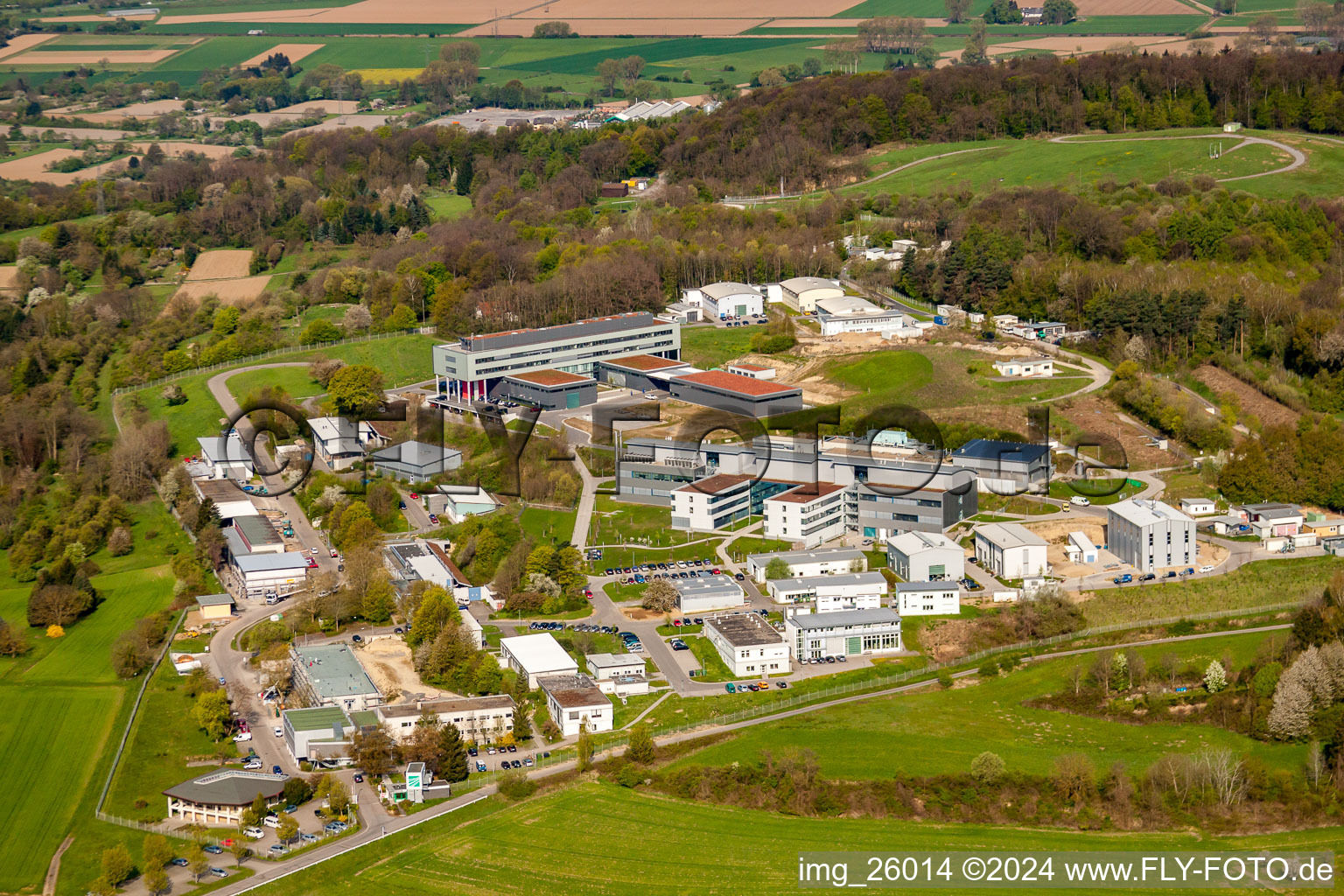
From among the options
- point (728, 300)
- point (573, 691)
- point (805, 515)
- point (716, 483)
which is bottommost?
point (573, 691)

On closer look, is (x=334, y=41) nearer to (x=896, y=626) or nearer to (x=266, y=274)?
(x=266, y=274)

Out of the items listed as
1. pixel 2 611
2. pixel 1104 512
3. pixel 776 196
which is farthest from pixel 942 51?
pixel 2 611

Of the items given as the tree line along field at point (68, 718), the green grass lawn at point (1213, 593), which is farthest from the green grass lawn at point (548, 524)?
the green grass lawn at point (1213, 593)

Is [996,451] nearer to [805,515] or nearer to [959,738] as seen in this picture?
[805,515]

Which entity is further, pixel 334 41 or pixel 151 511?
pixel 334 41

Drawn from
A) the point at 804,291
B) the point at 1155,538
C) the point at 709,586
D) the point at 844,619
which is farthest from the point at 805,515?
the point at 804,291

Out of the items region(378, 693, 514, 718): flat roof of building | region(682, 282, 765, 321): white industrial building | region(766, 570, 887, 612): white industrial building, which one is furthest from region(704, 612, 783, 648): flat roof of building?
region(682, 282, 765, 321): white industrial building

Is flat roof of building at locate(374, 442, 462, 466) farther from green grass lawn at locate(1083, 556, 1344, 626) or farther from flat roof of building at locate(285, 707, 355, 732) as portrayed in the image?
green grass lawn at locate(1083, 556, 1344, 626)
